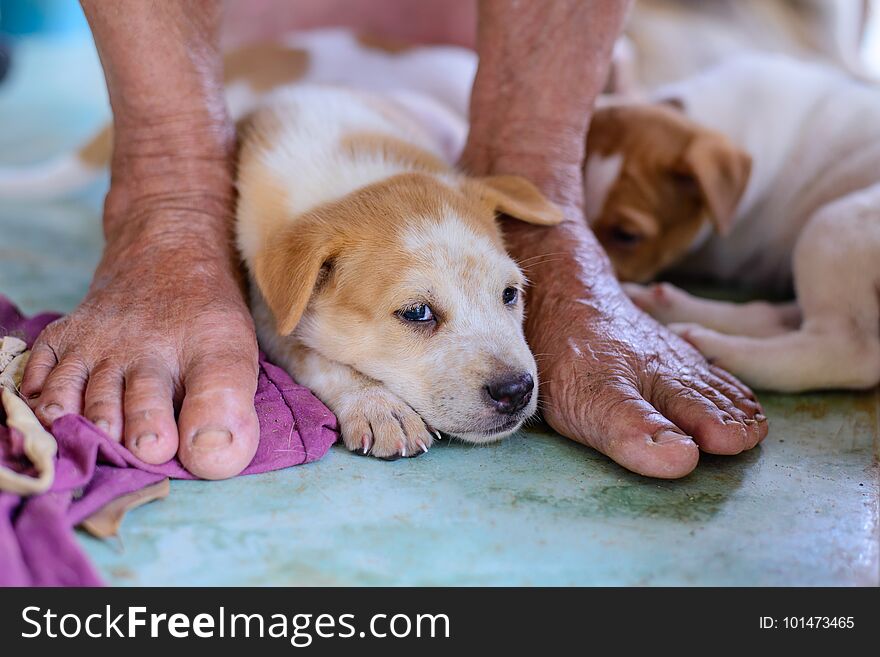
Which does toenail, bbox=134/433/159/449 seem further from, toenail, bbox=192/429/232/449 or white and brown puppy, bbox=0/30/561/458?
white and brown puppy, bbox=0/30/561/458

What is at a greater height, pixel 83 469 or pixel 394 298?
pixel 394 298

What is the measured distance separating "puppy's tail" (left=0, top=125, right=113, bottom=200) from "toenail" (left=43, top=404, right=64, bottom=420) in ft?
6.40

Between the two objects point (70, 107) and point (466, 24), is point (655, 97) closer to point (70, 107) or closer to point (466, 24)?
point (466, 24)

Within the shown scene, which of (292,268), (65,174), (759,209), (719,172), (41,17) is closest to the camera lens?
(292,268)

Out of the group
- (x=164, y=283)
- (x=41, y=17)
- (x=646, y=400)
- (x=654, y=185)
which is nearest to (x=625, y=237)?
(x=654, y=185)

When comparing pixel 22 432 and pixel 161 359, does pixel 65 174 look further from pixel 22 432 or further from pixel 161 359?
pixel 22 432

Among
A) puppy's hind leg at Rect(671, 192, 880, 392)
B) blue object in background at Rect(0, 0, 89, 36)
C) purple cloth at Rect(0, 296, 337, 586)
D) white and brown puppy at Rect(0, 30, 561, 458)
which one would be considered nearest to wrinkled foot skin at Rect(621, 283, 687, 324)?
puppy's hind leg at Rect(671, 192, 880, 392)

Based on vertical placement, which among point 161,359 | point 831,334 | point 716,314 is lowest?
point 716,314

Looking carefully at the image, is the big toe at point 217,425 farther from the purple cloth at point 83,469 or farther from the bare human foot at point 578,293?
the bare human foot at point 578,293

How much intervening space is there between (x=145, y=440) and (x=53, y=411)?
0.69ft

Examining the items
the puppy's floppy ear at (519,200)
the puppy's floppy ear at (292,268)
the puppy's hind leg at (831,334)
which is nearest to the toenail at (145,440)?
the puppy's floppy ear at (292,268)

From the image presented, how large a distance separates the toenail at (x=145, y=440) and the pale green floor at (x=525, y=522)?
0.11 meters

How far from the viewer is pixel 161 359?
1.92 m

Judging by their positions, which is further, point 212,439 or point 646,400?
point 646,400
